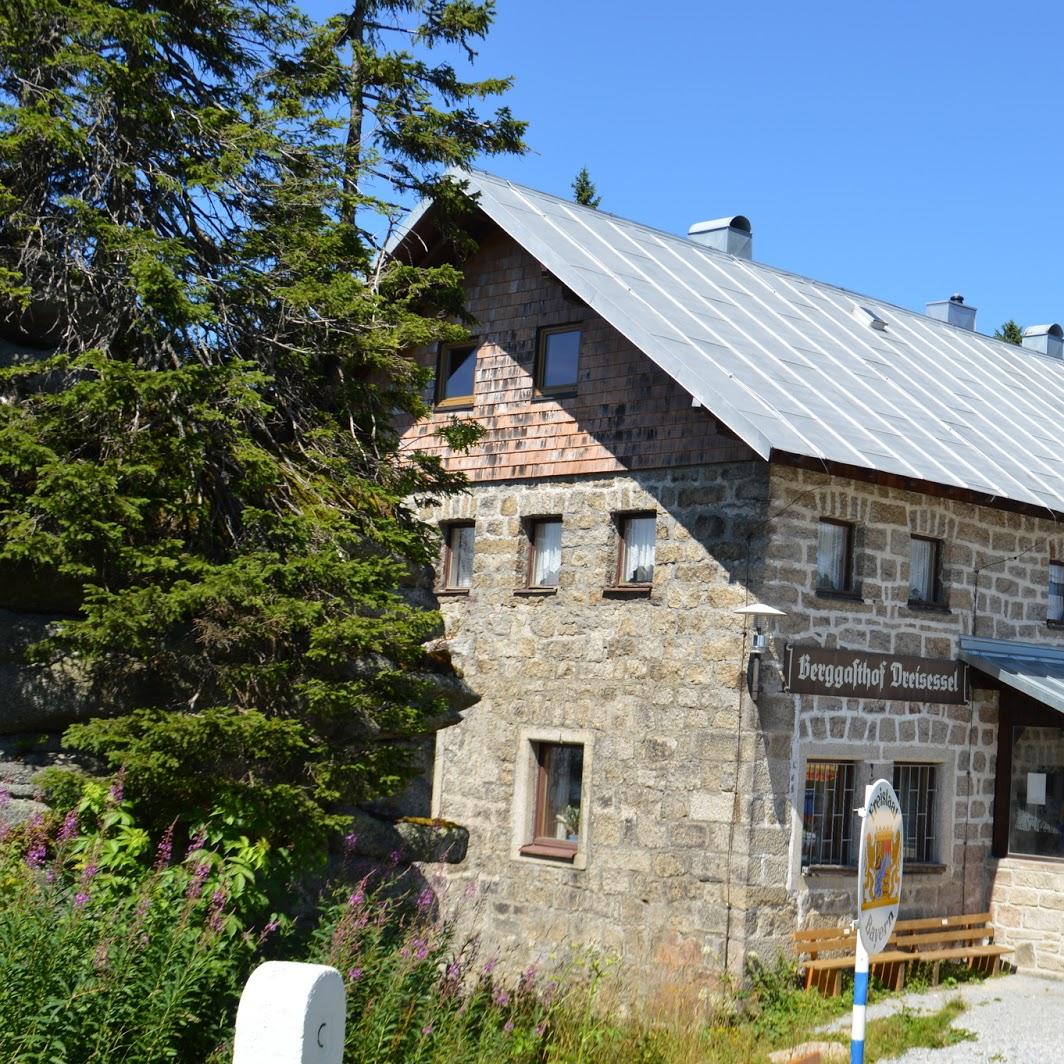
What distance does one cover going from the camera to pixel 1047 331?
27875 millimetres

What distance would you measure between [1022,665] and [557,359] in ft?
19.2

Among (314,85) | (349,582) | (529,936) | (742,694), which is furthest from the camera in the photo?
(529,936)

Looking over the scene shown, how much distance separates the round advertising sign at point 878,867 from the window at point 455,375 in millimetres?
10818

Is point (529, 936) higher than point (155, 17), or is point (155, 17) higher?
point (155, 17)

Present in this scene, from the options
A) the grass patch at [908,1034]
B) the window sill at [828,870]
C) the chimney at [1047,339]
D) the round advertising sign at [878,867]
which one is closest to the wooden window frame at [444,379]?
the window sill at [828,870]

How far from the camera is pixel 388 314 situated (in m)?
11.7

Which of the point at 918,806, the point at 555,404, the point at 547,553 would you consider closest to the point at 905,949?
the point at 918,806

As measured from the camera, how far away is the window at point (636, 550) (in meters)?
15.2

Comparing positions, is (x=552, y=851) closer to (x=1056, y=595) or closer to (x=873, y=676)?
(x=873, y=676)

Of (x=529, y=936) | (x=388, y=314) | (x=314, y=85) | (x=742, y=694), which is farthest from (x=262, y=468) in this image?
(x=529, y=936)

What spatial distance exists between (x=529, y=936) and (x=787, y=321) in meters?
7.63

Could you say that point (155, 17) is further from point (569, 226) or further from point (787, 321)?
point (787, 321)

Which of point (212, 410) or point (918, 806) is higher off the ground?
point (212, 410)

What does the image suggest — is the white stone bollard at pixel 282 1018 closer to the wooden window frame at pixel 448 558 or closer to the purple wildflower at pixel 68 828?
the purple wildflower at pixel 68 828
